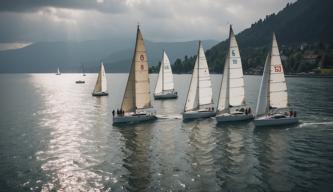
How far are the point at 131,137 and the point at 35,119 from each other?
3476 cm

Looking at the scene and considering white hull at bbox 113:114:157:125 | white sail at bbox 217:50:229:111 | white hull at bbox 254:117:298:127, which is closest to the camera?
white hull at bbox 254:117:298:127

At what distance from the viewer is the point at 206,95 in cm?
7581

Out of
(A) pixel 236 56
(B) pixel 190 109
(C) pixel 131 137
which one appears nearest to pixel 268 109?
(A) pixel 236 56

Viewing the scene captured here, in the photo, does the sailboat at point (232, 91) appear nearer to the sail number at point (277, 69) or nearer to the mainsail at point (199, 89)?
the mainsail at point (199, 89)

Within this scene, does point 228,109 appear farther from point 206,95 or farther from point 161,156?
point 161,156

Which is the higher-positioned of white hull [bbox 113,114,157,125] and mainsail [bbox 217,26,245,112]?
mainsail [bbox 217,26,245,112]

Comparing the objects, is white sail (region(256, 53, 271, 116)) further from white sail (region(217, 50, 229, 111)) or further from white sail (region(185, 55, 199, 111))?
white sail (region(185, 55, 199, 111))

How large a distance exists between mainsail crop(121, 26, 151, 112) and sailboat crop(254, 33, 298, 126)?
23.5m

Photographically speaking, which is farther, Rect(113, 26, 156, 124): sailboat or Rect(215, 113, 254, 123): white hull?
Rect(113, 26, 156, 124): sailboat

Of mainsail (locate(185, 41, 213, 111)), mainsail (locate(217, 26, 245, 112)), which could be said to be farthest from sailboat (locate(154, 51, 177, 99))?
mainsail (locate(217, 26, 245, 112))

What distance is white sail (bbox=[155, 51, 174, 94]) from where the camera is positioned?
11666 cm

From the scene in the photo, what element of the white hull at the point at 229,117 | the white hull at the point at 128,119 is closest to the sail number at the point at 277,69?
the white hull at the point at 229,117

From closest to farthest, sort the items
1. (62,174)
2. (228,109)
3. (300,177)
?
(300,177) < (62,174) < (228,109)

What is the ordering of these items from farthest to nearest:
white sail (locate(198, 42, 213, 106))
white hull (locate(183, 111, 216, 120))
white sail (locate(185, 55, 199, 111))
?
white sail (locate(185, 55, 199, 111))
white hull (locate(183, 111, 216, 120))
white sail (locate(198, 42, 213, 106))
